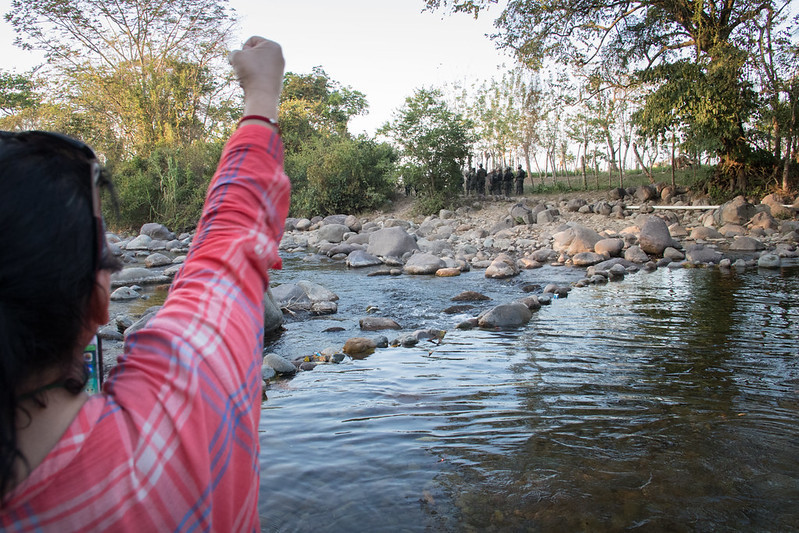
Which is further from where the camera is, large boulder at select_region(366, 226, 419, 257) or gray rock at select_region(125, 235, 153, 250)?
gray rock at select_region(125, 235, 153, 250)

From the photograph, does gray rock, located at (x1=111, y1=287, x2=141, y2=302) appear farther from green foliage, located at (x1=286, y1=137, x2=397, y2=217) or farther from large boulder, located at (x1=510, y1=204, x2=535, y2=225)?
green foliage, located at (x1=286, y1=137, x2=397, y2=217)

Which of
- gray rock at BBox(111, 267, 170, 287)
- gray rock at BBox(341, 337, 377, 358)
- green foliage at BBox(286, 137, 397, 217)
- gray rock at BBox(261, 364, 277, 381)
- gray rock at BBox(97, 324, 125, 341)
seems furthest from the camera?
green foliage at BBox(286, 137, 397, 217)

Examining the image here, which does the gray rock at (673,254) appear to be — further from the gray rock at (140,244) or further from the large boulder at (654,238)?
the gray rock at (140,244)

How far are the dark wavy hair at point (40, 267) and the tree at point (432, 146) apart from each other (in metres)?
22.3

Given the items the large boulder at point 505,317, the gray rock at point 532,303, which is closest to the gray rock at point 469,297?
the gray rock at point 532,303

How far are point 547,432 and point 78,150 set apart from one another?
351cm

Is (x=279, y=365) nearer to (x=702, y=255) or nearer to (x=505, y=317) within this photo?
(x=505, y=317)

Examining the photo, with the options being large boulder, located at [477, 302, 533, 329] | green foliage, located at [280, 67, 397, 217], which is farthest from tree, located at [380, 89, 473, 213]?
large boulder, located at [477, 302, 533, 329]

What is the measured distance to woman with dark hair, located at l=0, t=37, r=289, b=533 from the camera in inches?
29.4

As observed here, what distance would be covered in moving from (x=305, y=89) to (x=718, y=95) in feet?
93.5

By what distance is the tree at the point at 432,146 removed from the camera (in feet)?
73.6

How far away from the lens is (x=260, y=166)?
105 centimetres

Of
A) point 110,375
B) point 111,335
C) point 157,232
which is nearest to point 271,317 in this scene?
point 111,335

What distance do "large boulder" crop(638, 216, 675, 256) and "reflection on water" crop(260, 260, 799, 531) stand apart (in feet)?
22.5
